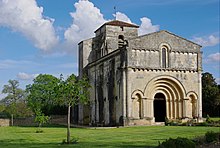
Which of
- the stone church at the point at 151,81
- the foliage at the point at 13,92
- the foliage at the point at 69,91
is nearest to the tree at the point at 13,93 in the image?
the foliage at the point at 13,92

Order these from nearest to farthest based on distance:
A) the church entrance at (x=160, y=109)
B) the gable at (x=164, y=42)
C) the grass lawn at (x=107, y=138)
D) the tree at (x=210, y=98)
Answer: the grass lawn at (x=107, y=138) → the gable at (x=164, y=42) → the church entrance at (x=160, y=109) → the tree at (x=210, y=98)

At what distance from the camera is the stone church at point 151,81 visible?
45.8 metres

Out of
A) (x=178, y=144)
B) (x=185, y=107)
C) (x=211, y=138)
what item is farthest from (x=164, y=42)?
(x=178, y=144)

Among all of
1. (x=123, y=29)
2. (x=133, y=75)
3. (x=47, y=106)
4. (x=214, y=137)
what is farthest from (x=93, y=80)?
(x=214, y=137)

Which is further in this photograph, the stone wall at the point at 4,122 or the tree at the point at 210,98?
the tree at the point at 210,98

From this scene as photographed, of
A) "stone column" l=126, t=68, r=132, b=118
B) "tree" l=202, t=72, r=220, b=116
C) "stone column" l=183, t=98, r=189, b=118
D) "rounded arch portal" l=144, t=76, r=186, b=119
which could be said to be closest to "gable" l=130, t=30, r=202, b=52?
"stone column" l=126, t=68, r=132, b=118

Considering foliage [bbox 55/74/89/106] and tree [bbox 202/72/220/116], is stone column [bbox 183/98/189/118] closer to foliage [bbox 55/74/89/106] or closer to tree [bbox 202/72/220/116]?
tree [bbox 202/72/220/116]

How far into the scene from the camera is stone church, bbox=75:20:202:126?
150 ft

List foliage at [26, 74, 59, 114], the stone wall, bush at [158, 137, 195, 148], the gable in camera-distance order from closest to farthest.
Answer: bush at [158, 137, 195, 148] → the gable → the stone wall → foliage at [26, 74, 59, 114]

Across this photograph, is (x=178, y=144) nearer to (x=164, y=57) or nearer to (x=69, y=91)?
(x=69, y=91)

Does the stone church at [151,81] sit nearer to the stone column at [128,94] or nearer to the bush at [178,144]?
the stone column at [128,94]

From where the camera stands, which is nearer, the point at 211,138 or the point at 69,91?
the point at 211,138

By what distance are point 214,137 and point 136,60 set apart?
26.4 meters

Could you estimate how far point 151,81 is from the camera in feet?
153
